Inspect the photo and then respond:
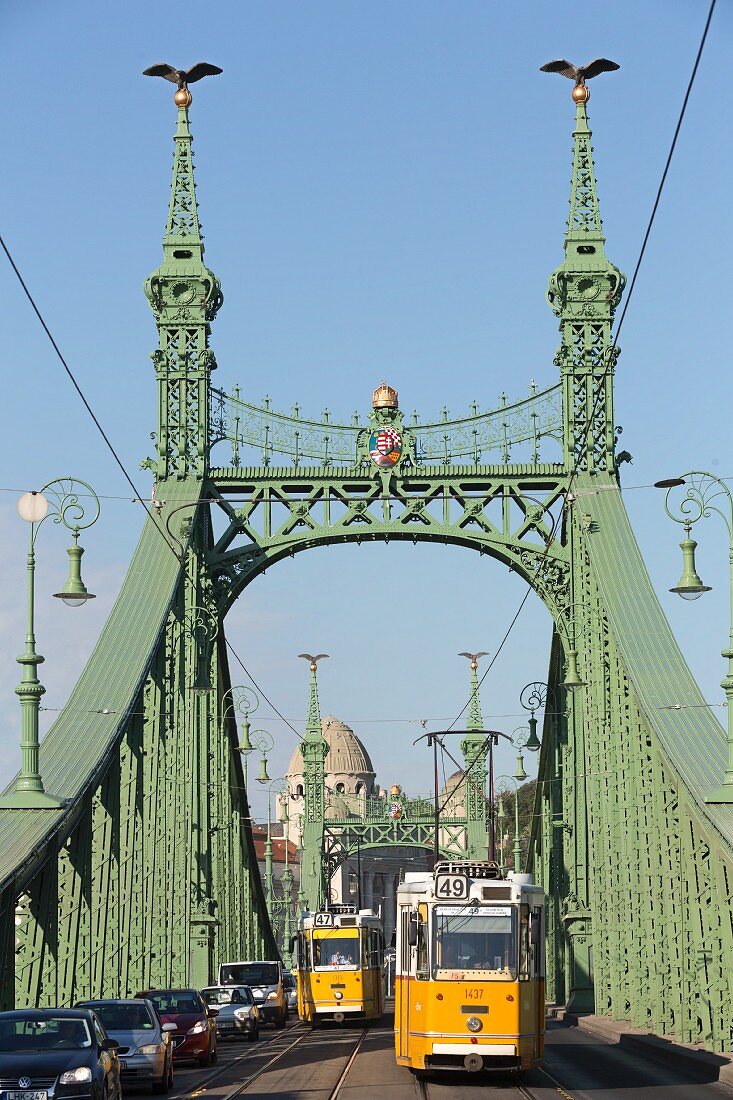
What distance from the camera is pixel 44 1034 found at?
20.3 meters

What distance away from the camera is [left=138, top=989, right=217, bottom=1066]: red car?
31.6m

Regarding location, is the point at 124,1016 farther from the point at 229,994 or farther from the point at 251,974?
the point at 251,974

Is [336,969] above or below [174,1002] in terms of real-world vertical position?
below

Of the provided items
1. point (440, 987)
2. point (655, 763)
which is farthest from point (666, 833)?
point (440, 987)

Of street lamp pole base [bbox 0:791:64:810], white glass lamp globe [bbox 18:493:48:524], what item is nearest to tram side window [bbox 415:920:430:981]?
street lamp pole base [bbox 0:791:64:810]

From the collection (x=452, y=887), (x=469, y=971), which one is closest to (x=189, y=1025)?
(x=452, y=887)

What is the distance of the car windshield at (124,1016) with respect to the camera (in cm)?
2595

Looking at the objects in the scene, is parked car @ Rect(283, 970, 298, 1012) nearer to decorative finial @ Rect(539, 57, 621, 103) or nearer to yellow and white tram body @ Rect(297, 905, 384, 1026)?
yellow and white tram body @ Rect(297, 905, 384, 1026)

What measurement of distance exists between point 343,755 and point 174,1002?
152m

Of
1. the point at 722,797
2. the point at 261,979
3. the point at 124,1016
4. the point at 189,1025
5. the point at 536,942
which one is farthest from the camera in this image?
the point at 261,979

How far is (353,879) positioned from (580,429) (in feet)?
440

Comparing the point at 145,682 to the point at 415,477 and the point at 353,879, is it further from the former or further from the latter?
the point at 353,879

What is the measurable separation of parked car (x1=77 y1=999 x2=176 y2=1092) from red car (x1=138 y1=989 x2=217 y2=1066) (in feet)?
15.3

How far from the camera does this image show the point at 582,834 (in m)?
42.4
